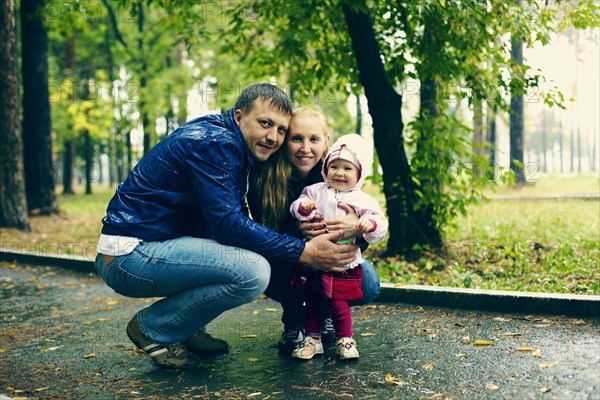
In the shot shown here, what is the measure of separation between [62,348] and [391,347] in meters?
2.32

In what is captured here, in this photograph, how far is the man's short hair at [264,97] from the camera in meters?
3.72

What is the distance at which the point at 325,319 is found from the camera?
4.35 metres

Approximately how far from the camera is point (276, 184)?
3.89 m

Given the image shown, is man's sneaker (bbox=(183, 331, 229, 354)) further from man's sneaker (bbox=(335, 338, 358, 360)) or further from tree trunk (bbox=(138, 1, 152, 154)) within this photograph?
tree trunk (bbox=(138, 1, 152, 154))

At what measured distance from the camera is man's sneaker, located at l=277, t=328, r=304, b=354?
3953 millimetres

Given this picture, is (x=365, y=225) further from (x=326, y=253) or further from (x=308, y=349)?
(x=308, y=349)

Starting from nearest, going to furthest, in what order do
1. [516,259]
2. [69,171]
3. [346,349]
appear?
[346,349]
[516,259]
[69,171]

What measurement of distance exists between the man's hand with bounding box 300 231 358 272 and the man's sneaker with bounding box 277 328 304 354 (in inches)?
24.1

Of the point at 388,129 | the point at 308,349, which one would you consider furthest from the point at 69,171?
the point at 308,349

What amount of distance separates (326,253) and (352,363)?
71 cm

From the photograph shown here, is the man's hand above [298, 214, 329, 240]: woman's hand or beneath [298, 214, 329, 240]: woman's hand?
beneath

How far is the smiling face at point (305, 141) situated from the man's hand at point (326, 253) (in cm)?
58

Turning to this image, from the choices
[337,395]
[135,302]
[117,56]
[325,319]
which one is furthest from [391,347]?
[117,56]

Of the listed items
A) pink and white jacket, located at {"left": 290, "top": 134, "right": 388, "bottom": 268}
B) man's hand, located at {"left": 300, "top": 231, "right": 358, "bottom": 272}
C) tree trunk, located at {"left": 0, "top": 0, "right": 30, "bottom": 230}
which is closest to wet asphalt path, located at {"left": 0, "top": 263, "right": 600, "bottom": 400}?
man's hand, located at {"left": 300, "top": 231, "right": 358, "bottom": 272}
